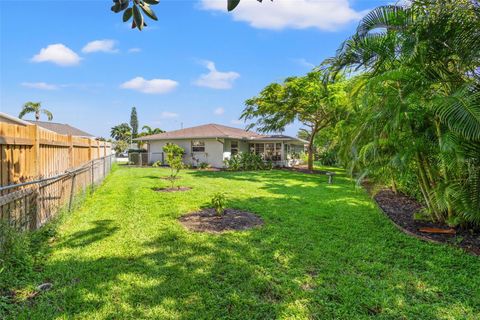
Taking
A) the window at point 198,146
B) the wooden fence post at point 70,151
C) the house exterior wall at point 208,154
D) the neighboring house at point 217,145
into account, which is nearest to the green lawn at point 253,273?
the wooden fence post at point 70,151

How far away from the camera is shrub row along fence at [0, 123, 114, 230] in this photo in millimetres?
3756

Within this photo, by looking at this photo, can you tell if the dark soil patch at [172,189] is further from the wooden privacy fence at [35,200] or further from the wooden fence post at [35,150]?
the wooden fence post at [35,150]

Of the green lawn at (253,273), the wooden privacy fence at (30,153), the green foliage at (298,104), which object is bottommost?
the green lawn at (253,273)

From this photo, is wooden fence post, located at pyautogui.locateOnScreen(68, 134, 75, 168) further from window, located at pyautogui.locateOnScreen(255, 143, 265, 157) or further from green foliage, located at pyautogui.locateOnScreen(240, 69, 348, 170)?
window, located at pyautogui.locateOnScreen(255, 143, 265, 157)

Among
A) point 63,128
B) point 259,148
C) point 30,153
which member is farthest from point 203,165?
point 63,128

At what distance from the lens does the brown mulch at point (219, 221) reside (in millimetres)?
5688

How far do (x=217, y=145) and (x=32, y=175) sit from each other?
690 inches

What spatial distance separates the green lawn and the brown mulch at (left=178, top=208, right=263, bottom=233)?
30cm

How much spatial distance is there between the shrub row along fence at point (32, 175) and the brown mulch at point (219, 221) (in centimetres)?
257

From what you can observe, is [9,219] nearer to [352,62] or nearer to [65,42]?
[352,62]

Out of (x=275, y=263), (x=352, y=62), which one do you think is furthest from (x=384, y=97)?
(x=275, y=263)

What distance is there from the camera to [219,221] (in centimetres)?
616

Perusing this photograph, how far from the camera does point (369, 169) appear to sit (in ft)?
19.3

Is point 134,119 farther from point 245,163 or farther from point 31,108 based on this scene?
point 245,163
